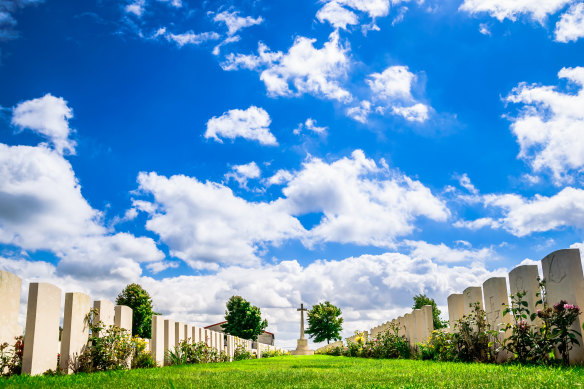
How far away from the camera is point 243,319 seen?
63281 millimetres

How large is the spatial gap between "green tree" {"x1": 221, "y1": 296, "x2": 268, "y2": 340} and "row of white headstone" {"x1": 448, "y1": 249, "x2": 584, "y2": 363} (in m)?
54.1

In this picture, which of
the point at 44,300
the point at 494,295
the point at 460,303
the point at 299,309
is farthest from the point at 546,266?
the point at 299,309

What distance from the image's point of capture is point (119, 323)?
11.0m

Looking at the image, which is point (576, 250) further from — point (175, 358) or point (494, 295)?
point (175, 358)

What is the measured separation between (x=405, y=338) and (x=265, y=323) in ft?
167

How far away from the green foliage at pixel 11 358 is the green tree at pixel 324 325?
66.2 m

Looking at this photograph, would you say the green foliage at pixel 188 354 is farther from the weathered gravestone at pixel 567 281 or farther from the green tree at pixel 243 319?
the green tree at pixel 243 319

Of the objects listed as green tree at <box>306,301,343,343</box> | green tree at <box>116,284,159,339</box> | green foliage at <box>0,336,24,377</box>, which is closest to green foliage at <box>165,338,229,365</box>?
green foliage at <box>0,336,24,377</box>

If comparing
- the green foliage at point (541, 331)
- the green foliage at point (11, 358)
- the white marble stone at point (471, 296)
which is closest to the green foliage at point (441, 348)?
the white marble stone at point (471, 296)

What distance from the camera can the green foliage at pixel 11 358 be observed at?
761 cm

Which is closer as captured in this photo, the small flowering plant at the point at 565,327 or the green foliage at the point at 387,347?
the small flowering plant at the point at 565,327

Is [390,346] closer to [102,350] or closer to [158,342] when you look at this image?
[158,342]

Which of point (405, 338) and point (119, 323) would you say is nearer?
point (119, 323)

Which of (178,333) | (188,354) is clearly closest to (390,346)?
(188,354)
